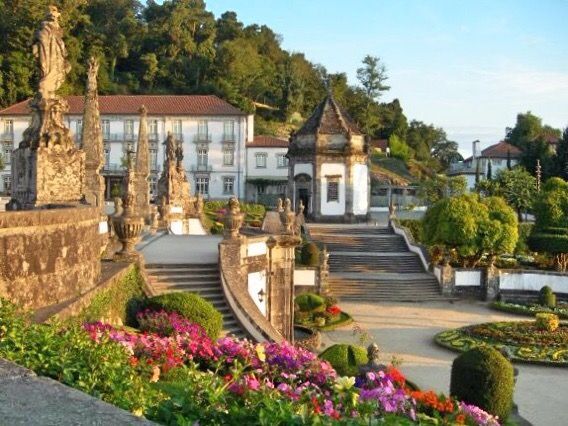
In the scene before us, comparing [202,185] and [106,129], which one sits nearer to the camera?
[106,129]

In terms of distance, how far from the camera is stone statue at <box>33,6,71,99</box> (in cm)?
1283

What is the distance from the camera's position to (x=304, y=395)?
6066mm

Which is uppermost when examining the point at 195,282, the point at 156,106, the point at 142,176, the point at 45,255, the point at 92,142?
the point at 156,106

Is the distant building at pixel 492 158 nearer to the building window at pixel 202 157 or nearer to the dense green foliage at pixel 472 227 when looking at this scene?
the building window at pixel 202 157

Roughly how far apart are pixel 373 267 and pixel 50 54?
2363 centimetres

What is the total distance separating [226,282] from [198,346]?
636cm

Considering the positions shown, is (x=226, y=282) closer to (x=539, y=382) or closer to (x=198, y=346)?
(x=198, y=346)

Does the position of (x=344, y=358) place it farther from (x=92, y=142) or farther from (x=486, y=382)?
(x=92, y=142)

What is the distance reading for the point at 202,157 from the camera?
64562 mm

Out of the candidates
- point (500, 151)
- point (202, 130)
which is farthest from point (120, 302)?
point (500, 151)

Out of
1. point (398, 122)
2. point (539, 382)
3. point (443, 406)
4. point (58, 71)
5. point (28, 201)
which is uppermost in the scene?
point (398, 122)

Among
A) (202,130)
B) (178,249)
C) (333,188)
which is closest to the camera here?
(178,249)

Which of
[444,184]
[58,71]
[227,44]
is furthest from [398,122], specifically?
[58,71]

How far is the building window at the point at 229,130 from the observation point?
210 ft
